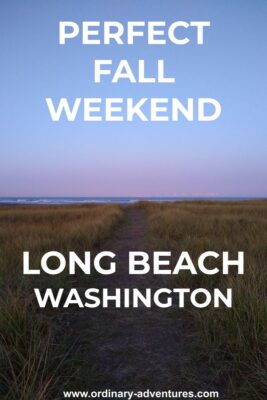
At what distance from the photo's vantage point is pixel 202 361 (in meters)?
2.99

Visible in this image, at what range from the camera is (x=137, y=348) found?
3312mm

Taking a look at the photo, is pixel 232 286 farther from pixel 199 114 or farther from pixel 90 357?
pixel 199 114

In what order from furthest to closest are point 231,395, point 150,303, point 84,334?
point 150,303
point 84,334
point 231,395

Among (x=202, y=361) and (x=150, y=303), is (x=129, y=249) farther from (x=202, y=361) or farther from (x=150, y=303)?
(x=202, y=361)

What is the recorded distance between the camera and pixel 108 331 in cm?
370

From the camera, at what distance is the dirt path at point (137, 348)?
2743 millimetres

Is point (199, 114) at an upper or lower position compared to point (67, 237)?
upper

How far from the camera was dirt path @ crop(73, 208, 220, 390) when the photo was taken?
2.74 m

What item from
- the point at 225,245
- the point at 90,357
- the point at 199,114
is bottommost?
the point at 90,357

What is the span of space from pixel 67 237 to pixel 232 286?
5.62 metres

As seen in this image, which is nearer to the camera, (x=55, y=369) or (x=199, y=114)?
(x=55, y=369)

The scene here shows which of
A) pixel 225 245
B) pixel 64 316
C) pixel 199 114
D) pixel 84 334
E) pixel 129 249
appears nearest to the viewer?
pixel 84 334

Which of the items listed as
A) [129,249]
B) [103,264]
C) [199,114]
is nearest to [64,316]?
[103,264]

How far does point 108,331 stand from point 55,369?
3.61 feet
